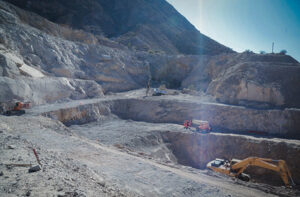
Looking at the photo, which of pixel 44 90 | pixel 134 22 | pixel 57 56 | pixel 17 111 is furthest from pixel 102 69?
pixel 134 22

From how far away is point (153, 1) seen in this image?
7212 cm

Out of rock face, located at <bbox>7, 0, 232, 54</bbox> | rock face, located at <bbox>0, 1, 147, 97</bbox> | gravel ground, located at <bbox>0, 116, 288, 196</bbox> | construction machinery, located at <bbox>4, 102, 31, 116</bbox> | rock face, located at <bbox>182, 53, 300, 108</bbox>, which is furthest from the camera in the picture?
rock face, located at <bbox>7, 0, 232, 54</bbox>

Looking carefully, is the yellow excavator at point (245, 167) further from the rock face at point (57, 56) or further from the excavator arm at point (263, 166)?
the rock face at point (57, 56)

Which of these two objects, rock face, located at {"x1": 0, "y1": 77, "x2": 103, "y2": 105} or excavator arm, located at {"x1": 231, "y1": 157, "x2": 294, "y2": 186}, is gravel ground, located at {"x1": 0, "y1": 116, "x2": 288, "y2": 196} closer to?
excavator arm, located at {"x1": 231, "y1": 157, "x2": 294, "y2": 186}

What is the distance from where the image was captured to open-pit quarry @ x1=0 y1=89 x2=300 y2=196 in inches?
190

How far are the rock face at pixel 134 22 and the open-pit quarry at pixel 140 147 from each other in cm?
3202

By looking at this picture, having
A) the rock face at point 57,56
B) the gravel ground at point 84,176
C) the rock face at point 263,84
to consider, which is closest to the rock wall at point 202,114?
the rock face at point 263,84

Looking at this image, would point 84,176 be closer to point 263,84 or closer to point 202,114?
point 202,114

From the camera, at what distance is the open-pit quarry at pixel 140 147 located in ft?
15.9

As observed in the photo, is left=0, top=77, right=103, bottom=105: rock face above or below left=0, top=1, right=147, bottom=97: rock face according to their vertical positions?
below

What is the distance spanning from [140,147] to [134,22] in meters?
56.0

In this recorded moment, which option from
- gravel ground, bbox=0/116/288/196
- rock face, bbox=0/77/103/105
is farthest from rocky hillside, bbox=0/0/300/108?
gravel ground, bbox=0/116/288/196

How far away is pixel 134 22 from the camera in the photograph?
2467 inches

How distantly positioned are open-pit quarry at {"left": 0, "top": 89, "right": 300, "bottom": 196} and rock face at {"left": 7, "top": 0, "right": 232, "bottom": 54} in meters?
32.0
